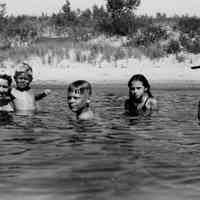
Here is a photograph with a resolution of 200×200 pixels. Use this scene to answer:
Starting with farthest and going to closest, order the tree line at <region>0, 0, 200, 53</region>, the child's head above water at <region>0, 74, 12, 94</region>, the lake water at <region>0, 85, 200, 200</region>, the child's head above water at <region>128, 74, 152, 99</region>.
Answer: the tree line at <region>0, 0, 200, 53</region>
the child's head above water at <region>128, 74, 152, 99</region>
the child's head above water at <region>0, 74, 12, 94</region>
the lake water at <region>0, 85, 200, 200</region>

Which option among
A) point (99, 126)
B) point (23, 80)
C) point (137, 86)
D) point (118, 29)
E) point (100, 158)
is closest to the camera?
point (100, 158)

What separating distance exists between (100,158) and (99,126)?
2.56m

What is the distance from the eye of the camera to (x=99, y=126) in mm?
7281

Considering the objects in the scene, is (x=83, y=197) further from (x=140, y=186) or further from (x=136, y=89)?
(x=136, y=89)

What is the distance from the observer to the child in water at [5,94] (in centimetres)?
855

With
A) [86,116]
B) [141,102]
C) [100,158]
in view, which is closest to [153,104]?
[141,102]

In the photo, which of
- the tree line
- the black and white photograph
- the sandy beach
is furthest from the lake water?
the tree line

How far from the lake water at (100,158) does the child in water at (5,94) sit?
54 cm

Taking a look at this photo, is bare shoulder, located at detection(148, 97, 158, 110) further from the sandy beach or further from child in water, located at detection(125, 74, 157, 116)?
the sandy beach

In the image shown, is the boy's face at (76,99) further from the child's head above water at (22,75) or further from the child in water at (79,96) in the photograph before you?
the child's head above water at (22,75)

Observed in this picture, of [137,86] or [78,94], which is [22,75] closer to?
[78,94]

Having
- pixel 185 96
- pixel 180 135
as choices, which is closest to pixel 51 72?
pixel 185 96

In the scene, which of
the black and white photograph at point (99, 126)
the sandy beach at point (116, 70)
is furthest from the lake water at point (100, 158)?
the sandy beach at point (116, 70)

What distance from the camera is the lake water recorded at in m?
3.61
